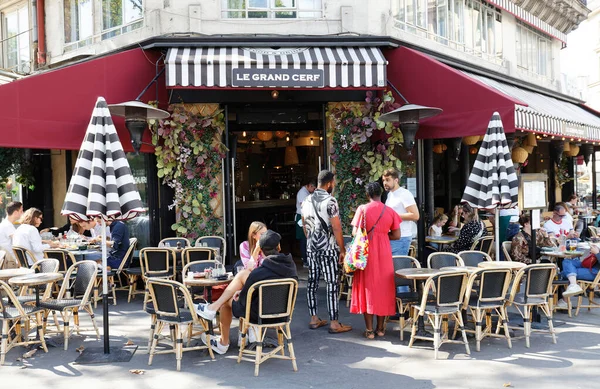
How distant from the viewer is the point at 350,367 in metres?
5.85

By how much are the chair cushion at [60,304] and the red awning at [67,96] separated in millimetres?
3290

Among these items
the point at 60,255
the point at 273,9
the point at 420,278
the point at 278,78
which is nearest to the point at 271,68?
the point at 278,78

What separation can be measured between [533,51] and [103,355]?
15.2 metres

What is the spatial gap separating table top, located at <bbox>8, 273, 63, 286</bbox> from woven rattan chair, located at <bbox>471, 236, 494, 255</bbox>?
649 cm

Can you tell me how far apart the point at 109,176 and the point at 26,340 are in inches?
91.6

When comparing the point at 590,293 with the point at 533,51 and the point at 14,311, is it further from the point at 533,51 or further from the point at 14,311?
the point at 533,51

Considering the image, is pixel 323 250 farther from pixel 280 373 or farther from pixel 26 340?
pixel 26 340

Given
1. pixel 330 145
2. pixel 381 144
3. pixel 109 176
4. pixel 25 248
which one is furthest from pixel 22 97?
pixel 381 144

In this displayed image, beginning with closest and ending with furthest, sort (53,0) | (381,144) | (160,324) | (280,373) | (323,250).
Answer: (280,373), (160,324), (323,250), (381,144), (53,0)

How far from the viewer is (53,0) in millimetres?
12453

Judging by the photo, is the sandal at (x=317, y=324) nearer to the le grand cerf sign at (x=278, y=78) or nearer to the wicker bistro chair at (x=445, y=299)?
the wicker bistro chair at (x=445, y=299)

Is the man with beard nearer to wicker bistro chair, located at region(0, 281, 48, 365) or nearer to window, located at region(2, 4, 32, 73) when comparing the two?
wicker bistro chair, located at region(0, 281, 48, 365)

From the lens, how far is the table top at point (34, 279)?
6.38 m

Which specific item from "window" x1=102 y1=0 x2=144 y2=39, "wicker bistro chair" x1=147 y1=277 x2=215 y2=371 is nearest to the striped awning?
"wicker bistro chair" x1=147 y1=277 x2=215 y2=371
